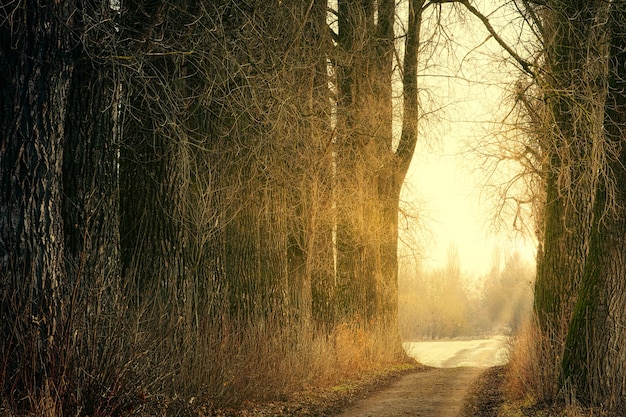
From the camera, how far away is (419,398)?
12.2 metres

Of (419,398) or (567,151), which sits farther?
(419,398)

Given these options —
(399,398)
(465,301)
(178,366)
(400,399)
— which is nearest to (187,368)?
(178,366)

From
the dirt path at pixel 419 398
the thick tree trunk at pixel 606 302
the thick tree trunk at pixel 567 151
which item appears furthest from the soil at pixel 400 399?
the thick tree trunk at pixel 567 151

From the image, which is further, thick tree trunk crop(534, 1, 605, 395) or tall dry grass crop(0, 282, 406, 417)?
thick tree trunk crop(534, 1, 605, 395)

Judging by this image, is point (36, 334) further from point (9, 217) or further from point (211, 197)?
point (211, 197)

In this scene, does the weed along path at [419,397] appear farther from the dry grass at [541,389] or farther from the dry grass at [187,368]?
the dry grass at [187,368]

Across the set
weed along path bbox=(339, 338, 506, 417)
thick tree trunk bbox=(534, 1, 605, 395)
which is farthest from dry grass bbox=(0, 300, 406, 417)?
thick tree trunk bbox=(534, 1, 605, 395)

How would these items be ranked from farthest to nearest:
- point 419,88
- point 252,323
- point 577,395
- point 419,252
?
point 419,252, point 419,88, point 252,323, point 577,395

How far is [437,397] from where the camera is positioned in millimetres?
12352

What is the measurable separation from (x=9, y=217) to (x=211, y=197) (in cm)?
423

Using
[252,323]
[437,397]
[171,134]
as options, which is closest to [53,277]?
[171,134]

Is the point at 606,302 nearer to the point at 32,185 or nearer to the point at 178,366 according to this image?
the point at 178,366

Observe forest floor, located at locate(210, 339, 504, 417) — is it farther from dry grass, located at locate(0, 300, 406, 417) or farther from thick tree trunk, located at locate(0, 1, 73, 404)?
thick tree trunk, located at locate(0, 1, 73, 404)

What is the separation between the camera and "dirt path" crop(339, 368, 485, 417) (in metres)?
10.7
